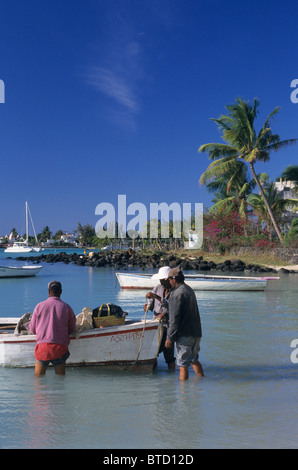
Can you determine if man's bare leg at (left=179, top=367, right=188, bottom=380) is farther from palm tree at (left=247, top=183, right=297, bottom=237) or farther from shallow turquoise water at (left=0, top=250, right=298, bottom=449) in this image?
palm tree at (left=247, top=183, right=297, bottom=237)

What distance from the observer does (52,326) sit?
6.80 meters

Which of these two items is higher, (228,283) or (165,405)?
(228,283)

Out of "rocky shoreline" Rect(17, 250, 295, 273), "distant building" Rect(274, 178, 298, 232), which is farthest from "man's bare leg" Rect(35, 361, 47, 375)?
"distant building" Rect(274, 178, 298, 232)

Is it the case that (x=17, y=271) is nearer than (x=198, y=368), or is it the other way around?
(x=198, y=368)

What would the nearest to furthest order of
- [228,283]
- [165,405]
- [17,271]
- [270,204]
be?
[165,405] → [228,283] → [17,271] → [270,204]

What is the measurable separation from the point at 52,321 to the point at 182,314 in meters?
1.94

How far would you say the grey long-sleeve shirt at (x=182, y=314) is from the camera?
675 cm

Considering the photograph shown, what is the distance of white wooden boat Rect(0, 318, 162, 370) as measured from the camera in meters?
7.98

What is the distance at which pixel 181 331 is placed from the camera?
685 cm

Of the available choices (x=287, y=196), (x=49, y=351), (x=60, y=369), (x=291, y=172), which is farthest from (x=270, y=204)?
(x=49, y=351)

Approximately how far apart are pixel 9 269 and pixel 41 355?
26.6m

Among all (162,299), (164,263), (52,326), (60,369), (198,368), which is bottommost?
(198,368)

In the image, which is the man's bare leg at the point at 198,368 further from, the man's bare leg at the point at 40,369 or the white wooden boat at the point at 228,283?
the white wooden boat at the point at 228,283

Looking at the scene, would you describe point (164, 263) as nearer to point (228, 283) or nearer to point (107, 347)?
point (228, 283)
